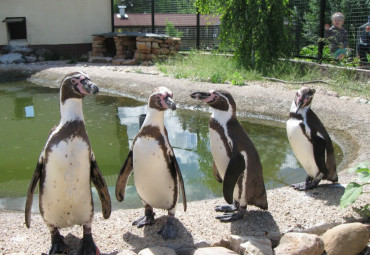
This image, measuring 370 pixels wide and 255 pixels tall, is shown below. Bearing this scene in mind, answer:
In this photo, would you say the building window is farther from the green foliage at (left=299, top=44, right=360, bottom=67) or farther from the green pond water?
the green foliage at (left=299, top=44, right=360, bottom=67)

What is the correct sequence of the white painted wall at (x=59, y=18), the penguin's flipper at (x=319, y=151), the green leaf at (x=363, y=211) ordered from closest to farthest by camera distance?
1. the green leaf at (x=363, y=211)
2. the penguin's flipper at (x=319, y=151)
3. the white painted wall at (x=59, y=18)

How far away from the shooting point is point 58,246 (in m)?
2.45

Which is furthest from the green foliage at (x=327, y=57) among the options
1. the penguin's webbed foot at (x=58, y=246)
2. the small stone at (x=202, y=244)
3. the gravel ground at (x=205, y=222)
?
the penguin's webbed foot at (x=58, y=246)

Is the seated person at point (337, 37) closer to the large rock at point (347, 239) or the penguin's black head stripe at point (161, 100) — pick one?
the large rock at point (347, 239)

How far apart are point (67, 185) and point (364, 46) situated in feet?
25.9

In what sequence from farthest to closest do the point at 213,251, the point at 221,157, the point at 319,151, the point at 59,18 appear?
the point at 59,18 → the point at 319,151 → the point at 221,157 → the point at 213,251

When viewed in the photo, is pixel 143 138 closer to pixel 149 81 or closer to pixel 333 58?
pixel 149 81

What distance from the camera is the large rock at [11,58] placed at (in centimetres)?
1186

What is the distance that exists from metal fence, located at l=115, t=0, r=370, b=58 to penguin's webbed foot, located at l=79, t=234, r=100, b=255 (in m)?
7.86

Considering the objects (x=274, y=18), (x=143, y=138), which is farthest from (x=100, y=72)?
(x=143, y=138)

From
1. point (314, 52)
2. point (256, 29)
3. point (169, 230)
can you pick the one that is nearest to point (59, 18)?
point (256, 29)

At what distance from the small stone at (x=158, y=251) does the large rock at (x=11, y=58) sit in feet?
35.5

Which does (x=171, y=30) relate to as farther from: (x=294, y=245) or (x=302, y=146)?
(x=294, y=245)

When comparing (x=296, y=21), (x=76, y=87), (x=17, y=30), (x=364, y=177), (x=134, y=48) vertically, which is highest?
(x=296, y=21)
